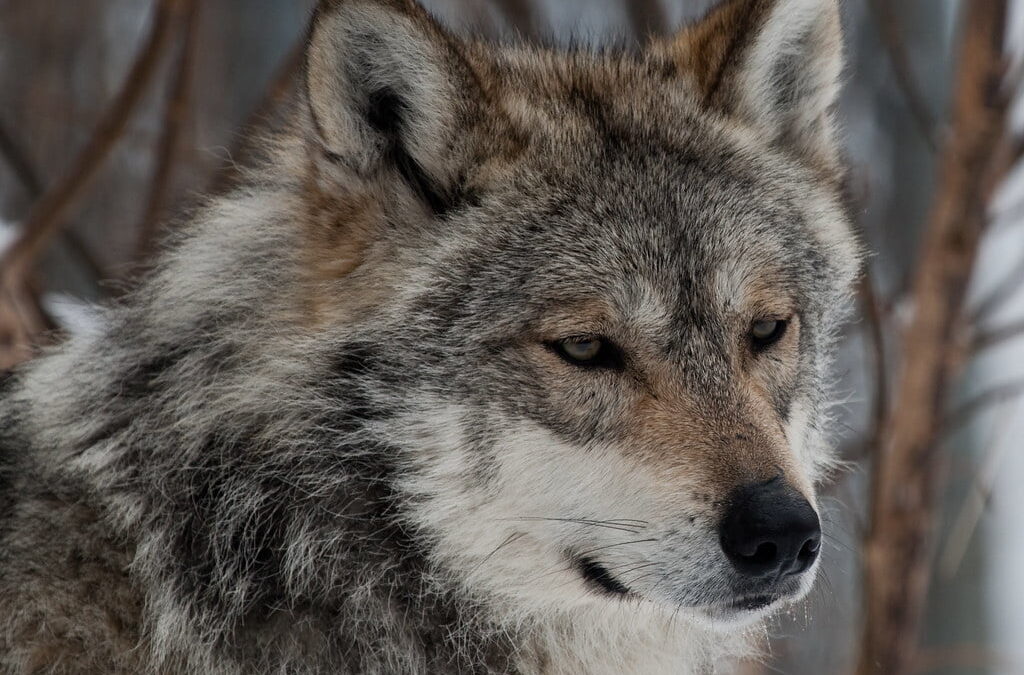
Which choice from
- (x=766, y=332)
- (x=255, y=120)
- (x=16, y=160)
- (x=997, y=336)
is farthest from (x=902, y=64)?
(x=16, y=160)

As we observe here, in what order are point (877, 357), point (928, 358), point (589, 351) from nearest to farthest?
point (589, 351)
point (928, 358)
point (877, 357)

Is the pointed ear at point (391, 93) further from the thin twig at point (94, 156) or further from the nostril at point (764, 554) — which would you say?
the thin twig at point (94, 156)

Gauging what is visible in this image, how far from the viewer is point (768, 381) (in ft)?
9.97

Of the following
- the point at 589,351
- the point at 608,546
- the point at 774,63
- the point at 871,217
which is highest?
the point at 774,63

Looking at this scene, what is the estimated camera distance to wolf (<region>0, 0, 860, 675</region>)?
276 centimetres

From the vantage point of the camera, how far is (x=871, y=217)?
21.8 ft

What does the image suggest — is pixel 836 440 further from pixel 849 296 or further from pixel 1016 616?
pixel 1016 616

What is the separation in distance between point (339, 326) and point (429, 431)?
0.35 m

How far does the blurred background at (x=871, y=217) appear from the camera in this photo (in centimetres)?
423

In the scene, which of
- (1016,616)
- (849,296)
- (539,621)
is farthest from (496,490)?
(1016,616)

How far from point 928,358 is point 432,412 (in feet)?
7.34

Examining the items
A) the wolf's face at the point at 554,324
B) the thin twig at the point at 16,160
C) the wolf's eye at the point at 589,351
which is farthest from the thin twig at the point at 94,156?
the wolf's eye at the point at 589,351

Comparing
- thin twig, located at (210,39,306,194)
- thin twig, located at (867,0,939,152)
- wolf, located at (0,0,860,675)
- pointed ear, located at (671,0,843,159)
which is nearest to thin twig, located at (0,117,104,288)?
thin twig, located at (210,39,306,194)

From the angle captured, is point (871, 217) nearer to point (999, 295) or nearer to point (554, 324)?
point (999, 295)
